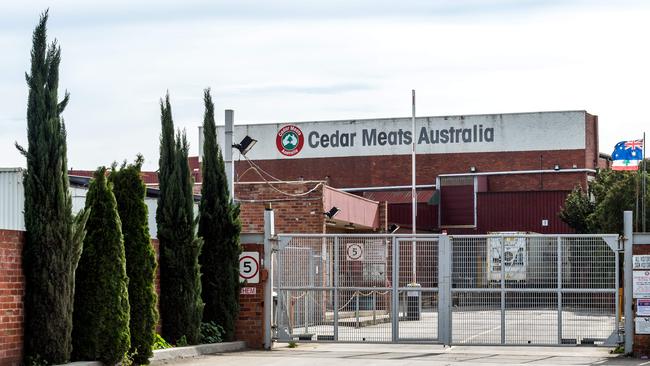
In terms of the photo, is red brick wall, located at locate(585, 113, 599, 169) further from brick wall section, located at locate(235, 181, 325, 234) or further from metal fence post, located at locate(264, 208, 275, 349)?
metal fence post, located at locate(264, 208, 275, 349)

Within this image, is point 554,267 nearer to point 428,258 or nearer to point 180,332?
point 428,258

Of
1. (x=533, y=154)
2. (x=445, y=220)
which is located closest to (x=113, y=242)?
(x=445, y=220)

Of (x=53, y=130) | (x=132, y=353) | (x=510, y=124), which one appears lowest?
(x=132, y=353)

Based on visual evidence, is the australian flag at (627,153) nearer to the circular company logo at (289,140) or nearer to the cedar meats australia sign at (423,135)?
the cedar meats australia sign at (423,135)

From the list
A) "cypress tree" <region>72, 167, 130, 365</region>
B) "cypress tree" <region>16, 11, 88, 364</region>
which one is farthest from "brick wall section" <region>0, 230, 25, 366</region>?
"cypress tree" <region>72, 167, 130, 365</region>

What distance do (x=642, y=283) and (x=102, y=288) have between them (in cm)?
998

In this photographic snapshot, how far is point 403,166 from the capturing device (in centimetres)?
6631

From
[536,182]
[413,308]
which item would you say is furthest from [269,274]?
[536,182]

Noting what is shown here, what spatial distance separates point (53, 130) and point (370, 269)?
895cm

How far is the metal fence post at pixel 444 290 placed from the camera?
22.8 meters

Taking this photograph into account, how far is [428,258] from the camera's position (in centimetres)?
2362

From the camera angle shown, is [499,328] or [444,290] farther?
[499,328]

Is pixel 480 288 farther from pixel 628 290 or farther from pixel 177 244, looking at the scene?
pixel 177 244

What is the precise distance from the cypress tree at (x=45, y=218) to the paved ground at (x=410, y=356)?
10.4 ft
